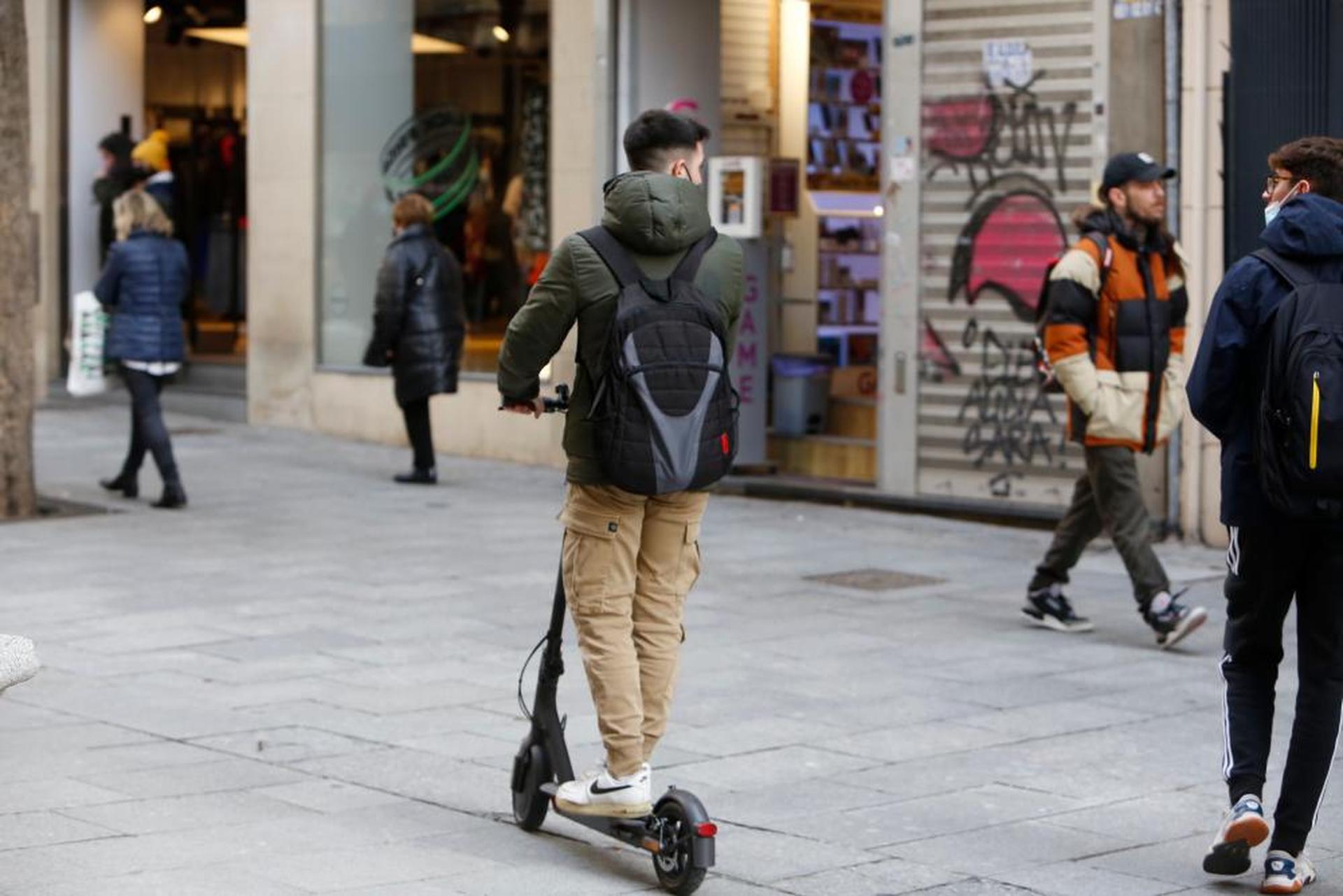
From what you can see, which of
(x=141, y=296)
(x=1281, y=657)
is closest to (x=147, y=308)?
(x=141, y=296)

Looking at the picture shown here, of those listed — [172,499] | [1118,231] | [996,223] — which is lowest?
[172,499]

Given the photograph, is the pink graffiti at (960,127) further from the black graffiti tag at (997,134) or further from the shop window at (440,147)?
the shop window at (440,147)

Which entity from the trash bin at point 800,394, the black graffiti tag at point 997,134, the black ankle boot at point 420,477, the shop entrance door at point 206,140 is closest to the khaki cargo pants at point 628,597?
the black graffiti tag at point 997,134

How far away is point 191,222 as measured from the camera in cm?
2134

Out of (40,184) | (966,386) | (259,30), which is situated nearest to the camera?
(966,386)

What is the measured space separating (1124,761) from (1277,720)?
3.09 feet

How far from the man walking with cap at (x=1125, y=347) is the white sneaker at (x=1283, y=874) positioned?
337 centimetres

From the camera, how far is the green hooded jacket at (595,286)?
559 cm

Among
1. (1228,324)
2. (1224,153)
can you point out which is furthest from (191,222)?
(1228,324)

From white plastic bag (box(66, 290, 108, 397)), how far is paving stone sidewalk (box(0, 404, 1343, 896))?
3.28ft

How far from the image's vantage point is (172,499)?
13.1 m

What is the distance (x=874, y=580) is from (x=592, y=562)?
5367 millimetres

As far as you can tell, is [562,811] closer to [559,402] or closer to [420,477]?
[559,402]

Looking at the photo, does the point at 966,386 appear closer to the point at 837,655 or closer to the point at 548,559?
the point at 548,559
